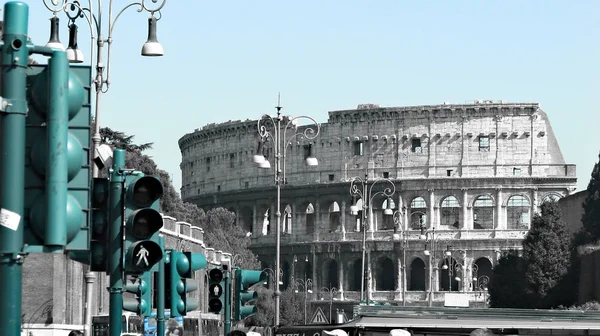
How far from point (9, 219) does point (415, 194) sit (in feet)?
407

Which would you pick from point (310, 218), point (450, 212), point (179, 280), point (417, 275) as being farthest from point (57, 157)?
point (310, 218)

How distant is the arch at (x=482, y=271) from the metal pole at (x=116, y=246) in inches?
4611

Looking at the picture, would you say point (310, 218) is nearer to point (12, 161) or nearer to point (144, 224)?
point (144, 224)

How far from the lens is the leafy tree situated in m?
96.9

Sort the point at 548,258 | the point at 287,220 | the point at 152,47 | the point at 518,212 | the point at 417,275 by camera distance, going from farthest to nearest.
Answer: the point at 287,220 → the point at 417,275 → the point at 518,212 → the point at 548,258 → the point at 152,47

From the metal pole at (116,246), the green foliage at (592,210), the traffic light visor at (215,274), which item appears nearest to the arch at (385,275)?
the green foliage at (592,210)

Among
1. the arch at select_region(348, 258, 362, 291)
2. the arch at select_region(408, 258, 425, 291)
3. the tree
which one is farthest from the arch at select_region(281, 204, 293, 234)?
the tree

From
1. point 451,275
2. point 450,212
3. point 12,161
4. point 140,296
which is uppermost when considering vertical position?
point 450,212

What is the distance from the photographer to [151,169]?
94.2 m

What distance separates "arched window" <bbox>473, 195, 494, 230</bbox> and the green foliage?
36063 mm

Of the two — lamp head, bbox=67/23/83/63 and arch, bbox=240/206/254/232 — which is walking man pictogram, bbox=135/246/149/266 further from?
arch, bbox=240/206/254/232

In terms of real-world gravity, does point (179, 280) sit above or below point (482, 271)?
below

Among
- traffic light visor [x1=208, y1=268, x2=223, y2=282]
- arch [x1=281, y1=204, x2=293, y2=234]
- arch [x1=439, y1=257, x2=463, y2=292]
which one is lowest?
traffic light visor [x1=208, y1=268, x2=223, y2=282]

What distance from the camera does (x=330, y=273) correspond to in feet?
445
